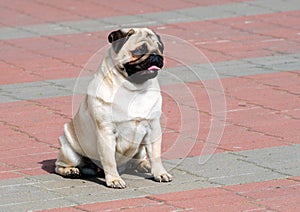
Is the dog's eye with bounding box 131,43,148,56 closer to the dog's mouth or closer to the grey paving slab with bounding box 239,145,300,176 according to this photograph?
the dog's mouth

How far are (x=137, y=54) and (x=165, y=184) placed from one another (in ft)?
2.87

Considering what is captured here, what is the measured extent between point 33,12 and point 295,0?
3403 millimetres

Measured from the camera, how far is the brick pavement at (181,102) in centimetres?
595

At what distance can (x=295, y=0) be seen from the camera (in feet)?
41.1

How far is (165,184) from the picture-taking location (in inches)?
242

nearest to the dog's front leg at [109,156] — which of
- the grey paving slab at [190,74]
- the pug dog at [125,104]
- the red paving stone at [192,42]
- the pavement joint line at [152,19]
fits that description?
the pug dog at [125,104]

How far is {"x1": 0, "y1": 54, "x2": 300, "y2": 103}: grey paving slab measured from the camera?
879cm

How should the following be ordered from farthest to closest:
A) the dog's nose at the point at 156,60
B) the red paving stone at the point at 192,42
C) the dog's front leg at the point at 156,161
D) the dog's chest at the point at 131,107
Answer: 1. the red paving stone at the point at 192,42
2. the dog's front leg at the point at 156,161
3. the dog's chest at the point at 131,107
4. the dog's nose at the point at 156,60

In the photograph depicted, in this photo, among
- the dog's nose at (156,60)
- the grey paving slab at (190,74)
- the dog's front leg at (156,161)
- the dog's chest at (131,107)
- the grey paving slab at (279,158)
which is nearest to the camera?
the dog's nose at (156,60)

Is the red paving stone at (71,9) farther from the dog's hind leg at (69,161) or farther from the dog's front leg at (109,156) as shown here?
the dog's front leg at (109,156)

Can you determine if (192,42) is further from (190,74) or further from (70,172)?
(70,172)

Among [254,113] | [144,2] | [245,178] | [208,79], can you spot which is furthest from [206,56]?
[245,178]

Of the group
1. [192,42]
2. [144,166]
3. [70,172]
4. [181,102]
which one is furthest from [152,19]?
[70,172]

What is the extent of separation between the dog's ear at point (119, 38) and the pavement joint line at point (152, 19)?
5259 millimetres
